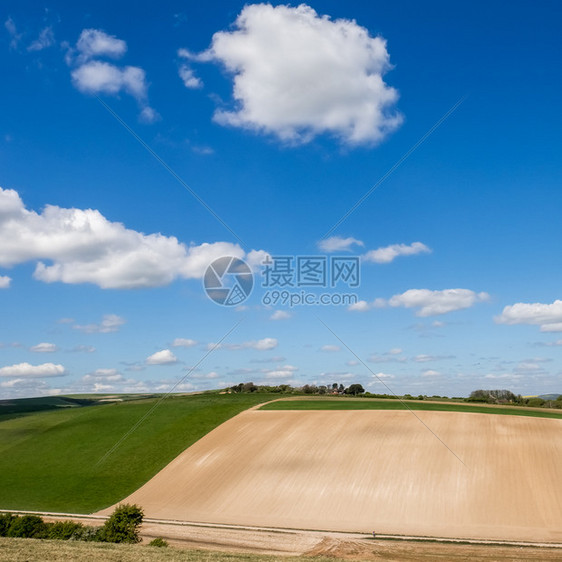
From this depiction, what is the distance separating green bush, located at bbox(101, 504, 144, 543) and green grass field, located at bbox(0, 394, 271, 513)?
17.4 metres

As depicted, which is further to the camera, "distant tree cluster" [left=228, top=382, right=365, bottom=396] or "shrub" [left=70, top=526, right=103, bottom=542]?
"distant tree cluster" [left=228, top=382, right=365, bottom=396]

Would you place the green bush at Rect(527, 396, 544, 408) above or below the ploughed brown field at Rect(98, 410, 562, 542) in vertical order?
above

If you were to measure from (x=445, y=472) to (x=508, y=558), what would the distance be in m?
14.4

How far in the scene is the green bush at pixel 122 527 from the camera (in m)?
29.9

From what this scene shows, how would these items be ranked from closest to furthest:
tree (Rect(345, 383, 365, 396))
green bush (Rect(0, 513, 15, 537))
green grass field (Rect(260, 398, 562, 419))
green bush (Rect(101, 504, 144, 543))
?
green bush (Rect(101, 504, 144, 543)), green bush (Rect(0, 513, 15, 537)), green grass field (Rect(260, 398, 562, 419)), tree (Rect(345, 383, 365, 396))

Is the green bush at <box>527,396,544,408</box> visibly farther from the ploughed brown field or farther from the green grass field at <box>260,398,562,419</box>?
the ploughed brown field

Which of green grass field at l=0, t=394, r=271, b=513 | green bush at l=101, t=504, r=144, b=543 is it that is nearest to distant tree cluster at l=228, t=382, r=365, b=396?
green grass field at l=0, t=394, r=271, b=513

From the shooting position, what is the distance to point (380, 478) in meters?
44.1

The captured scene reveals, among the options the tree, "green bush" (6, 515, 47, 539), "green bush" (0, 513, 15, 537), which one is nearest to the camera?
"green bush" (6, 515, 47, 539)

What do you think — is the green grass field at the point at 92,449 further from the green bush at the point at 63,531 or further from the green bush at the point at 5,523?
the green bush at the point at 63,531

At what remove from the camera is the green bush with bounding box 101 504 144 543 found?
2991 cm

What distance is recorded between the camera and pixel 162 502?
45875mm

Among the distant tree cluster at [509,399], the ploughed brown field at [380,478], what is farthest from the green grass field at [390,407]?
the distant tree cluster at [509,399]

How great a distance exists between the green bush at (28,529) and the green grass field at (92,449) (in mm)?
15104
